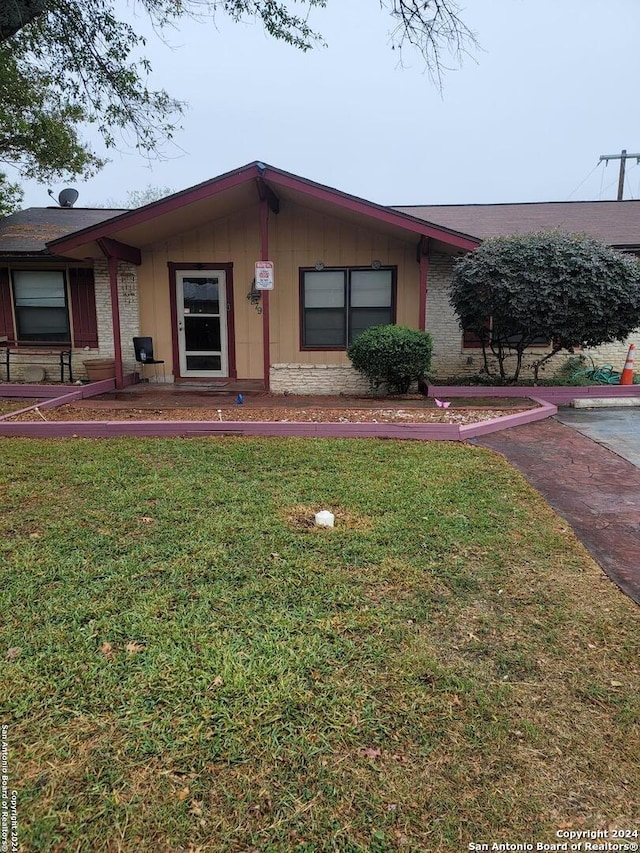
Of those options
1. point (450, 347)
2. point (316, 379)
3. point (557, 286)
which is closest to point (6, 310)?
point (316, 379)

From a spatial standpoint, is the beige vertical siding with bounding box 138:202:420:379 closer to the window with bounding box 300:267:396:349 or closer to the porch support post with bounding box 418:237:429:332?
the window with bounding box 300:267:396:349

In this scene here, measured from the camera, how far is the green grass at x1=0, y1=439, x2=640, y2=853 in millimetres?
1599

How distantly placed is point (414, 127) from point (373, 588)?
1219cm

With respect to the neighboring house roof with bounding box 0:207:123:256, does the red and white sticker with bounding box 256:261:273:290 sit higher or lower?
lower

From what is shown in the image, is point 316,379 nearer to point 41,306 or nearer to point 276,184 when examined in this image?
point 276,184

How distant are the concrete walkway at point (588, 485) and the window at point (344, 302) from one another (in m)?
4.43

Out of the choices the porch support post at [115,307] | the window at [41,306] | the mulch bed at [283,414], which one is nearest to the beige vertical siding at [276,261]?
the porch support post at [115,307]

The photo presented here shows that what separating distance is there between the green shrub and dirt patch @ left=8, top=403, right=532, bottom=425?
1094mm

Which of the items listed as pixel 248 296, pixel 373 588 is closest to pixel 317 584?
pixel 373 588

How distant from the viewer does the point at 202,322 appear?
1073 centimetres

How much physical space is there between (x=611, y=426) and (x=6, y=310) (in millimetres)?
11581

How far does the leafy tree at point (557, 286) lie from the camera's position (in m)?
8.23

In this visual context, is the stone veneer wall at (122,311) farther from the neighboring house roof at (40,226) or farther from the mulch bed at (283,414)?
the mulch bed at (283,414)

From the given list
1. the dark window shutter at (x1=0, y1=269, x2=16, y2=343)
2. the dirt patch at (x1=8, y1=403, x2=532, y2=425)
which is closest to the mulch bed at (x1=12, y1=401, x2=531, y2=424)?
the dirt patch at (x1=8, y1=403, x2=532, y2=425)
